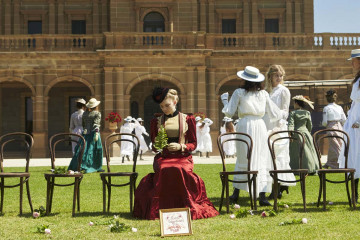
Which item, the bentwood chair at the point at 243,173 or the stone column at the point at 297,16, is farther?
the stone column at the point at 297,16

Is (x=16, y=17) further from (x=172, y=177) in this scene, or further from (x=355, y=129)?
(x=172, y=177)

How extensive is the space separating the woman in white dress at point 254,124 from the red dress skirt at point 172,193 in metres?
1.11

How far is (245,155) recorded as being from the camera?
820 centimetres

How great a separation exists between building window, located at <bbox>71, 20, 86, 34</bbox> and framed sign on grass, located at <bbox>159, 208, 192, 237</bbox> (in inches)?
1033

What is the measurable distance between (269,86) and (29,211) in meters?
4.26

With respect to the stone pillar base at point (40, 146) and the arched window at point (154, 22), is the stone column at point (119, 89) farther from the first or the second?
the arched window at point (154, 22)

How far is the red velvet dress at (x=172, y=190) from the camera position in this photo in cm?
713

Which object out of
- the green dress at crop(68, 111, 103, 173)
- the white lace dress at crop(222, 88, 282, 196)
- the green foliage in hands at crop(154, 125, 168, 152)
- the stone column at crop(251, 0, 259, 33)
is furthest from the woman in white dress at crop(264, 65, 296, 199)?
the stone column at crop(251, 0, 259, 33)

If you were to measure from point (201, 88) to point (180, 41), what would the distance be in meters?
2.34

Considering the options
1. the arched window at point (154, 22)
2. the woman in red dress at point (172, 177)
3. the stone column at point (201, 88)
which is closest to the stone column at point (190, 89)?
the stone column at point (201, 88)

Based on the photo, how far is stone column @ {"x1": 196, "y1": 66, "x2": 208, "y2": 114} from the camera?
1031 inches

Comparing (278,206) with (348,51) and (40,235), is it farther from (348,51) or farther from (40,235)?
(348,51)

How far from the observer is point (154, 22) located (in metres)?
30.1

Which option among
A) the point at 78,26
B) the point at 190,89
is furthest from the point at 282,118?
the point at 78,26
